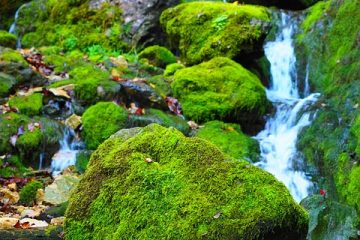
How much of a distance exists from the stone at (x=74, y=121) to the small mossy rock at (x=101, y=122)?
0.12 m

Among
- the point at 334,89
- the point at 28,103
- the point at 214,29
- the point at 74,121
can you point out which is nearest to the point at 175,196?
the point at 74,121

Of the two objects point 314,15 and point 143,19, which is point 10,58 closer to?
point 143,19

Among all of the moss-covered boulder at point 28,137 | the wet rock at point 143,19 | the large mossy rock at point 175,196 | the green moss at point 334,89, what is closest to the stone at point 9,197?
the moss-covered boulder at point 28,137

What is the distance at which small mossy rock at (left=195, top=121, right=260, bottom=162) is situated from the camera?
755cm

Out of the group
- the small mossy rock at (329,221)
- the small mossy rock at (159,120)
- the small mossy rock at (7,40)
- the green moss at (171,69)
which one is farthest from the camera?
the small mossy rock at (7,40)

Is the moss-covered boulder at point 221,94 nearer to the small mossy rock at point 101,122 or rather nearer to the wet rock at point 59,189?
the small mossy rock at point 101,122

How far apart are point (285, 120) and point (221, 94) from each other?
1.26m

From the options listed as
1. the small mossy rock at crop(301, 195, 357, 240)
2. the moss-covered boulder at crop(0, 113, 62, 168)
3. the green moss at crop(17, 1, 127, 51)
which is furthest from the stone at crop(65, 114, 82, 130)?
the green moss at crop(17, 1, 127, 51)

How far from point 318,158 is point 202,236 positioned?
4.44 metres

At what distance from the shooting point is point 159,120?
801 cm

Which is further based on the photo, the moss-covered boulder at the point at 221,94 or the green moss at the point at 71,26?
the green moss at the point at 71,26

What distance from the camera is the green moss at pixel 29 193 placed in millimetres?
6230

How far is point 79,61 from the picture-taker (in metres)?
10.9

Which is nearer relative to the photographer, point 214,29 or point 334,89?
point 334,89
